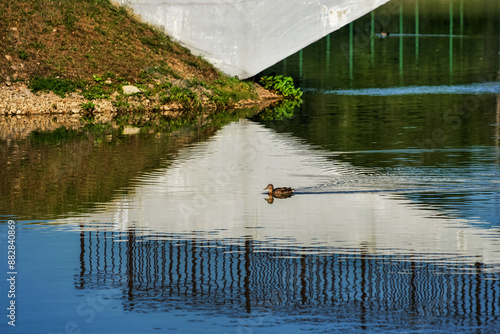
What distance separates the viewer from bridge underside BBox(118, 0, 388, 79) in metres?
40.0

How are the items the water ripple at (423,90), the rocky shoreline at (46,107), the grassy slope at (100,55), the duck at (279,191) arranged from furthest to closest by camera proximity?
the water ripple at (423,90), the grassy slope at (100,55), the rocky shoreline at (46,107), the duck at (279,191)

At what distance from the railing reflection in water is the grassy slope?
76.5 ft

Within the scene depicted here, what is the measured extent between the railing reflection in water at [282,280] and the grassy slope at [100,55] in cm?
2333

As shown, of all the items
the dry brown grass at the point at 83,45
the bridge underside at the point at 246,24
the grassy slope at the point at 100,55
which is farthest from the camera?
the bridge underside at the point at 246,24

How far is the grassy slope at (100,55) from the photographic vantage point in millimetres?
38750

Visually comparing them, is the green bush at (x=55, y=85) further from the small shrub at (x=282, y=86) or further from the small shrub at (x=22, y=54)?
the small shrub at (x=282, y=86)

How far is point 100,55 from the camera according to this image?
40.0 metres

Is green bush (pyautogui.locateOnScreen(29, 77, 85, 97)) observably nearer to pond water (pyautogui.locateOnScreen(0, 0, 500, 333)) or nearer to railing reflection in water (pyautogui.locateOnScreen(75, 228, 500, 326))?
pond water (pyautogui.locateOnScreen(0, 0, 500, 333))

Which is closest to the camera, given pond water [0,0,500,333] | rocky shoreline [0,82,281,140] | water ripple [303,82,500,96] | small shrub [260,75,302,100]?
A: pond water [0,0,500,333]

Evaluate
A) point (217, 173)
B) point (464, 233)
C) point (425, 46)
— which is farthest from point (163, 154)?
point (425, 46)

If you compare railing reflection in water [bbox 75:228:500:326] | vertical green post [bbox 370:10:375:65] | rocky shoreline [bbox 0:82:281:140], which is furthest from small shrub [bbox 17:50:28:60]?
vertical green post [bbox 370:10:375:65]

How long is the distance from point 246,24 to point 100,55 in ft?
19.6

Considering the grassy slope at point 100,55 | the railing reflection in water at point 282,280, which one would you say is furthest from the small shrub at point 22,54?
the railing reflection in water at point 282,280

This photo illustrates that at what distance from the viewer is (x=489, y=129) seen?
3064 cm
